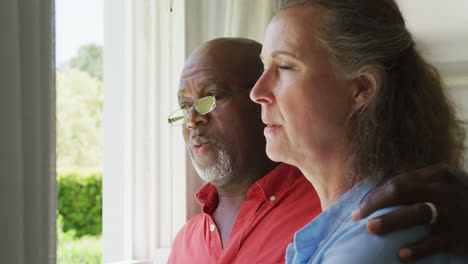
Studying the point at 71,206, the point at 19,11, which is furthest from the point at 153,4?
the point at 71,206

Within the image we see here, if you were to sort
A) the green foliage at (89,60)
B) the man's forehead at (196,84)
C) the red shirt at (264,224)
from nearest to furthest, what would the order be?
the red shirt at (264,224) → the man's forehead at (196,84) → the green foliage at (89,60)

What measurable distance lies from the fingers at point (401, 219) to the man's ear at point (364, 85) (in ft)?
1.05

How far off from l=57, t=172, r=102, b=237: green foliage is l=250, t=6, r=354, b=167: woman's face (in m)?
6.38

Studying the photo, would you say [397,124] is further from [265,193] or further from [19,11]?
[19,11]

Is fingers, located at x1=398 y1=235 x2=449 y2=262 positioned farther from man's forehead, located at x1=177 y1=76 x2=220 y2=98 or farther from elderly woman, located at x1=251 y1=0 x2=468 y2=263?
man's forehead, located at x1=177 y1=76 x2=220 y2=98

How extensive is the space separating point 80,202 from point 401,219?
22.5ft

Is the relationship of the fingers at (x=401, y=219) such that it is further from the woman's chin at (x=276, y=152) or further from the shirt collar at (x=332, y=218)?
the woman's chin at (x=276, y=152)

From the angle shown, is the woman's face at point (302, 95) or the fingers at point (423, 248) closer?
the fingers at point (423, 248)

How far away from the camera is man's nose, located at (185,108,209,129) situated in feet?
6.15

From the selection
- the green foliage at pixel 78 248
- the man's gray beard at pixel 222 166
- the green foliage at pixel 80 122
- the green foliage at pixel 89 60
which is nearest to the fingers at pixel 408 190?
the man's gray beard at pixel 222 166

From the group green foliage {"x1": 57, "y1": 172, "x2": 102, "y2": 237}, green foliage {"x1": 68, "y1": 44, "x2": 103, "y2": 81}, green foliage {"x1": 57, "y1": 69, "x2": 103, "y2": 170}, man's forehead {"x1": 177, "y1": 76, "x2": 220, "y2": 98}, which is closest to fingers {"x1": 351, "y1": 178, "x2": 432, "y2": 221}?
man's forehead {"x1": 177, "y1": 76, "x2": 220, "y2": 98}

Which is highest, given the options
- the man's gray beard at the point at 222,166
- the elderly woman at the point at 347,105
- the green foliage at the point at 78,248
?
the elderly woman at the point at 347,105

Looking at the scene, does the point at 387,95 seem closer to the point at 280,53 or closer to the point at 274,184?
the point at 280,53

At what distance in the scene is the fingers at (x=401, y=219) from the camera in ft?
2.87
